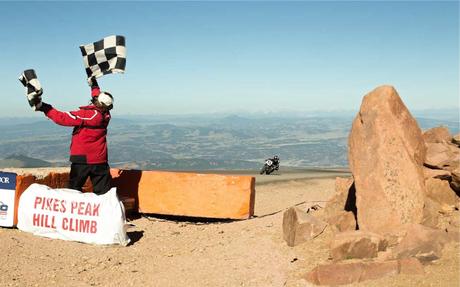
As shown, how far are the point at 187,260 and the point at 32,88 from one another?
405cm

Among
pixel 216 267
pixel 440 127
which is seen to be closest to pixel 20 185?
pixel 216 267

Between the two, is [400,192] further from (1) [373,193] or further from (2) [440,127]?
(2) [440,127]

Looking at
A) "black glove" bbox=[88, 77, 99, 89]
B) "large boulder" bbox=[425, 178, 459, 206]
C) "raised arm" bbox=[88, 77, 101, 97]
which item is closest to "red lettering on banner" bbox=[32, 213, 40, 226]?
"raised arm" bbox=[88, 77, 101, 97]

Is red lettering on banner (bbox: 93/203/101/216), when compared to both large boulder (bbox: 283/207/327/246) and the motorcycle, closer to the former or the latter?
large boulder (bbox: 283/207/327/246)

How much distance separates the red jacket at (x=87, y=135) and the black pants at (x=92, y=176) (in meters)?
0.11

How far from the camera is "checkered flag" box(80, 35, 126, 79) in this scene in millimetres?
9698

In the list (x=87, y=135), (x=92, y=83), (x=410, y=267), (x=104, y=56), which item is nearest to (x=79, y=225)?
(x=87, y=135)

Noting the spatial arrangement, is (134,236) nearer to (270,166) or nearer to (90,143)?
(90,143)

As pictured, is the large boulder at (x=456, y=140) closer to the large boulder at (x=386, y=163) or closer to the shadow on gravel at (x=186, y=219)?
the large boulder at (x=386, y=163)

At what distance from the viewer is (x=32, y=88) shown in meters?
8.21

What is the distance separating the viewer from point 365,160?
7.48 metres

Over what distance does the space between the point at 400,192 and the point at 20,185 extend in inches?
Answer: 255

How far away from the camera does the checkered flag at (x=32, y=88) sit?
8172 mm

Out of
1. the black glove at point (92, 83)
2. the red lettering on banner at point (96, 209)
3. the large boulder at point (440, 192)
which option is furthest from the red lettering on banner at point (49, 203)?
the large boulder at point (440, 192)
